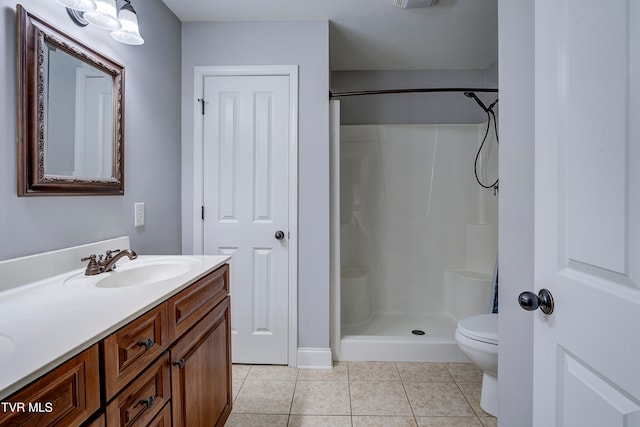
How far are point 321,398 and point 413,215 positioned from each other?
183cm

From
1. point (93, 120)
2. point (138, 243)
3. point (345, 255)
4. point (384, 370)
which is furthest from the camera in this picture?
point (345, 255)

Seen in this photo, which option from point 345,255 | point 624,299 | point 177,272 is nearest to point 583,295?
point 624,299

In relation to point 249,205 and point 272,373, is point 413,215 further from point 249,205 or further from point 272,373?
point 272,373

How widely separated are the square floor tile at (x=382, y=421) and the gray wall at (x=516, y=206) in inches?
20.3

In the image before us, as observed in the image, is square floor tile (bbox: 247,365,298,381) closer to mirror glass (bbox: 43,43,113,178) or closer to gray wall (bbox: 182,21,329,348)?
gray wall (bbox: 182,21,329,348)

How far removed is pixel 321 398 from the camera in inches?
71.9

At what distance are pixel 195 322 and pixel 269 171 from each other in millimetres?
1231

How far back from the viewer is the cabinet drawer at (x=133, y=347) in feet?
2.46

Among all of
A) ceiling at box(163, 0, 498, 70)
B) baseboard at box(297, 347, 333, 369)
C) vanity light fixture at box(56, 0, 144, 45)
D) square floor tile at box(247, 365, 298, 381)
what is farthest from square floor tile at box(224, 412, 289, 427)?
ceiling at box(163, 0, 498, 70)

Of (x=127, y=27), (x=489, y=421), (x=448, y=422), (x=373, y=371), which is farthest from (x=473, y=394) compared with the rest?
(x=127, y=27)

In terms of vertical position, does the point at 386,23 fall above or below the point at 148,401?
above

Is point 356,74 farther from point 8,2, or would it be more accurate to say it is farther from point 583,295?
point 583,295

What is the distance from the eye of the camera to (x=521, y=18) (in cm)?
116

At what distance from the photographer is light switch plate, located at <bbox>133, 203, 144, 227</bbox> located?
5.54ft
